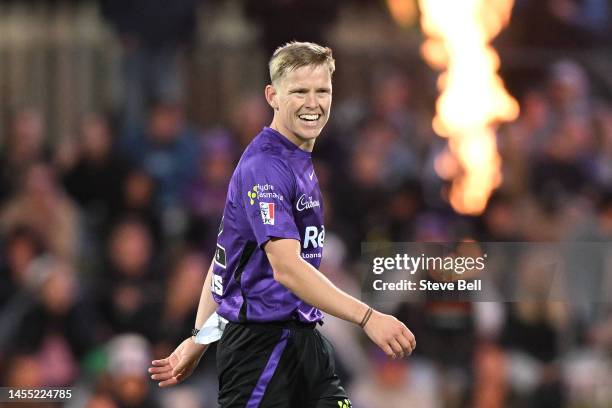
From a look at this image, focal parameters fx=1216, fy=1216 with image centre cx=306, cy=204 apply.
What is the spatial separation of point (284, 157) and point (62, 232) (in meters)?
5.00

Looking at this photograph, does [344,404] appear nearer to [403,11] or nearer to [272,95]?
[272,95]

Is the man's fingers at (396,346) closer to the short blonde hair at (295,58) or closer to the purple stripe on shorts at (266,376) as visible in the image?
the purple stripe on shorts at (266,376)

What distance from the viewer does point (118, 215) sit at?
878 centimetres

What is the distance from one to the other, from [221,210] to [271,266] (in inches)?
196

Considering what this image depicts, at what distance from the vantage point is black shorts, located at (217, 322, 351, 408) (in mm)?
4020

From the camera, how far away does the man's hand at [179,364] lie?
435 centimetres

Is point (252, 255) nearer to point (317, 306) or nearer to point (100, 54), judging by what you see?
point (317, 306)

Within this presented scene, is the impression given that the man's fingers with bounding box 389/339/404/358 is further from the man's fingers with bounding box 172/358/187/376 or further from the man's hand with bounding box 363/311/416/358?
the man's fingers with bounding box 172/358/187/376

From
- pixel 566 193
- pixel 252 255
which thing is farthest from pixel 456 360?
pixel 252 255

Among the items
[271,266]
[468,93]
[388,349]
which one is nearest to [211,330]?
[271,266]

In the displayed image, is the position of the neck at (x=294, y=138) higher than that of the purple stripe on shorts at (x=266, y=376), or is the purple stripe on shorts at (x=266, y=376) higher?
the neck at (x=294, y=138)

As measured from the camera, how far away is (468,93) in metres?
10.3

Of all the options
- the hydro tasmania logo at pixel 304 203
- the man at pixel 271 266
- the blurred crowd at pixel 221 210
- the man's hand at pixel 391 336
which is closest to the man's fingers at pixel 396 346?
the man's hand at pixel 391 336

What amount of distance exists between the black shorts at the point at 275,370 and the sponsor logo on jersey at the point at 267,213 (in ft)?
1.29
